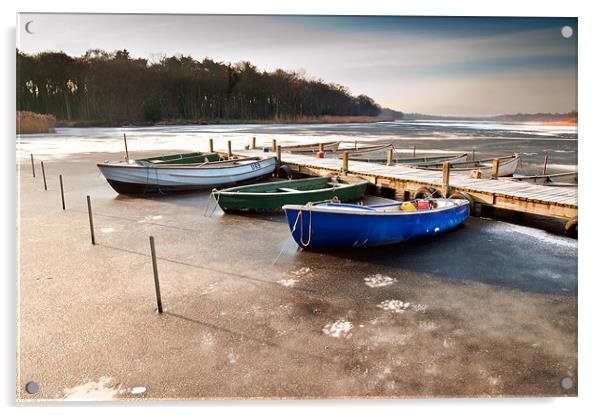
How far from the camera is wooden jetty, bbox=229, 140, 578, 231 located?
10104mm

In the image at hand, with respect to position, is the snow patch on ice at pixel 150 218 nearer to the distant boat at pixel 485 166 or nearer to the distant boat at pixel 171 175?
the distant boat at pixel 171 175

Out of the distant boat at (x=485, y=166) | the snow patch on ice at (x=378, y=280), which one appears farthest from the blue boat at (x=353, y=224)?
the distant boat at (x=485, y=166)

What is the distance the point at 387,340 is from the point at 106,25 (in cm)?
500

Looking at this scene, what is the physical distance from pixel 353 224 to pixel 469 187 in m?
5.62

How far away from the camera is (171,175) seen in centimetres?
1513

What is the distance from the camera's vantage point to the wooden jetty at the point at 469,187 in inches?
398

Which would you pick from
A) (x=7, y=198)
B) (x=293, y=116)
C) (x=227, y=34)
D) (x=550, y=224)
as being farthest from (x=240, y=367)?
(x=293, y=116)

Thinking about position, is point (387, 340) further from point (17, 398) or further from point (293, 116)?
point (293, 116)

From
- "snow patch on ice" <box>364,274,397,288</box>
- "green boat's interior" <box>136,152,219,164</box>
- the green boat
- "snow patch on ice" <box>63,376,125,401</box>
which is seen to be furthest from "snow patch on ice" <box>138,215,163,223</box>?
"green boat's interior" <box>136,152,219,164</box>

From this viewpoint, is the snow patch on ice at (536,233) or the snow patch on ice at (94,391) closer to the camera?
the snow patch on ice at (94,391)

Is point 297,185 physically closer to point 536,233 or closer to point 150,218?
point 150,218

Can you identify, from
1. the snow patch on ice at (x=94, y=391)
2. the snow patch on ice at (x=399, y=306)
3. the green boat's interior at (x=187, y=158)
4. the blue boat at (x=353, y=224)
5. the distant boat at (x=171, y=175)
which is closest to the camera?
the snow patch on ice at (x=94, y=391)

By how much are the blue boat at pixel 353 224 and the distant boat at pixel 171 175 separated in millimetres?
8128

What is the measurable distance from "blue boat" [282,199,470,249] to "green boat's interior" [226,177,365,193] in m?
3.99
